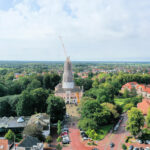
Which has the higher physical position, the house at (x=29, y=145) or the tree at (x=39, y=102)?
the tree at (x=39, y=102)

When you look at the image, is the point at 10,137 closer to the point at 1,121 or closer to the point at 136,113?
the point at 1,121

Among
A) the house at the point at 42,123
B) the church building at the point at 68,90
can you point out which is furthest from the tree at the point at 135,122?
the church building at the point at 68,90

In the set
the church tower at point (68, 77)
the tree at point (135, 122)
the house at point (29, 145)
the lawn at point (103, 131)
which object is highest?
the church tower at point (68, 77)

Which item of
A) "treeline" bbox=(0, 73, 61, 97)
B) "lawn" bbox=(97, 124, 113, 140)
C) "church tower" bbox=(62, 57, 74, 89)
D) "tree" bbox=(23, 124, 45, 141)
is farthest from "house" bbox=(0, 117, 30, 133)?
"church tower" bbox=(62, 57, 74, 89)

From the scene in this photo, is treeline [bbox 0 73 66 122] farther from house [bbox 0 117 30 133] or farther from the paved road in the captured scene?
the paved road

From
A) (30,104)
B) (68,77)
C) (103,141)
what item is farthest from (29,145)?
(68,77)

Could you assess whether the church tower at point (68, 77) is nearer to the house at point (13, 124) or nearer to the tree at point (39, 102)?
the tree at point (39, 102)

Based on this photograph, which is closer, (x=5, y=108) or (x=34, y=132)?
(x=34, y=132)

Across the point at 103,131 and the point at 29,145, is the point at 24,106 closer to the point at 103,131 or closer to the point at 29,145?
the point at 29,145
